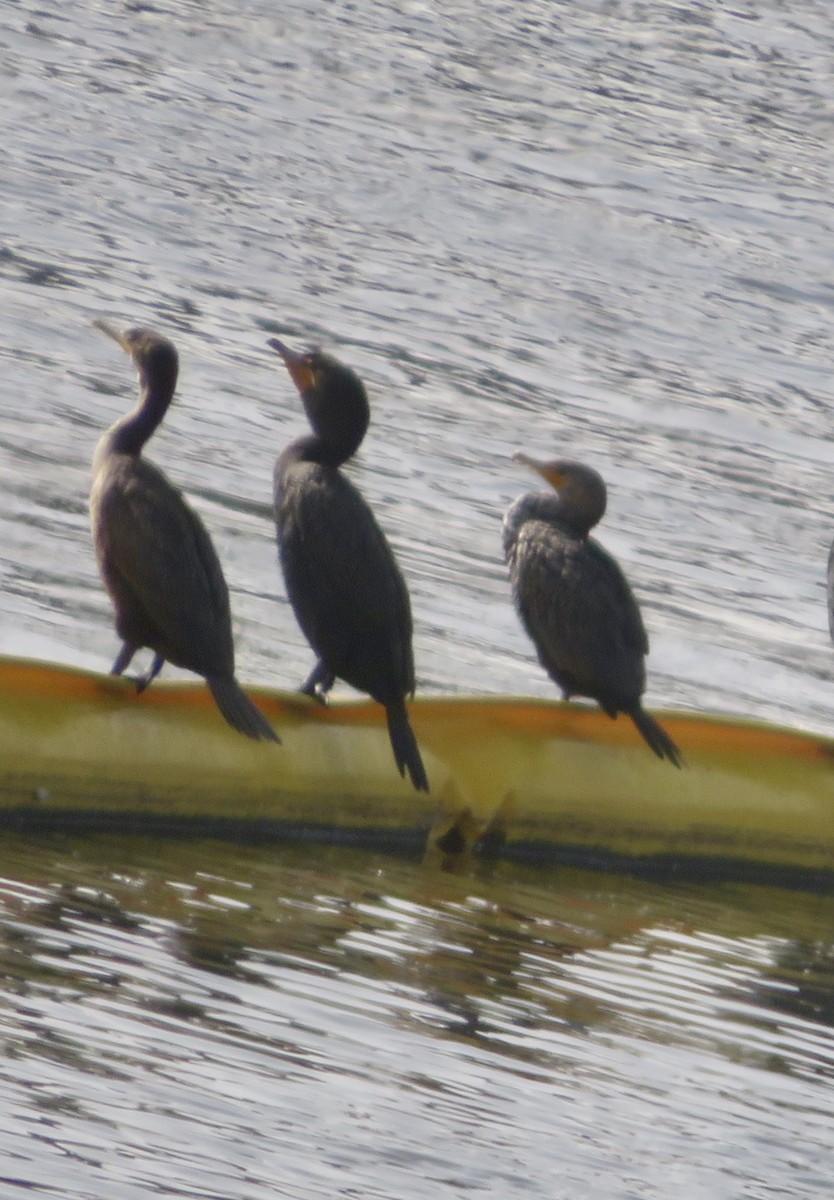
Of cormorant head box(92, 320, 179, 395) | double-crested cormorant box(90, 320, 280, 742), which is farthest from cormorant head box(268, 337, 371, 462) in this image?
double-crested cormorant box(90, 320, 280, 742)

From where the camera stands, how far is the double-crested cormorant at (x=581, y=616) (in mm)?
6656

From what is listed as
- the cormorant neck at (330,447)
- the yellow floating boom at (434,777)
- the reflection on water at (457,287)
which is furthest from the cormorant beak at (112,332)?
the reflection on water at (457,287)

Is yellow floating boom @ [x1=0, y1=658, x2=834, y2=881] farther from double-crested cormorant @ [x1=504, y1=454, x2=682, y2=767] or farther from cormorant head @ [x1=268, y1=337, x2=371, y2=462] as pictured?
cormorant head @ [x1=268, y1=337, x2=371, y2=462]

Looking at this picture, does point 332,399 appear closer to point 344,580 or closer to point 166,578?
point 344,580

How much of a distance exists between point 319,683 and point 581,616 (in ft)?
2.72

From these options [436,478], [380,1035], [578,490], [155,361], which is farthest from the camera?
[436,478]

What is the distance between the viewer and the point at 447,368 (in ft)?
63.0

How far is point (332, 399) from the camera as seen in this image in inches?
261

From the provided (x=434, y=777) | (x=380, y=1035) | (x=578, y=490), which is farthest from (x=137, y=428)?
(x=380, y=1035)

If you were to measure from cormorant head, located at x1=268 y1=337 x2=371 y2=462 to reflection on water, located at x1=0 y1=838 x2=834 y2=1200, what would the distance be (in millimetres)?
1273

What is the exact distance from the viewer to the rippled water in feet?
14.6

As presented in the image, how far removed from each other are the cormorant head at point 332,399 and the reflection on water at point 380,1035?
4.18 feet

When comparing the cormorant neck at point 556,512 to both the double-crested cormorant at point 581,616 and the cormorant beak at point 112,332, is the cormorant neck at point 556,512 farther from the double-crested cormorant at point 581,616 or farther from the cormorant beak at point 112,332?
the cormorant beak at point 112,332

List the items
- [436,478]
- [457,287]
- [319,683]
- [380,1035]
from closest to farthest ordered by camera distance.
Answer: [380,1035] < [319,683] < [436,478] < [457,287]
